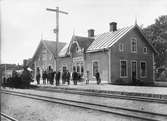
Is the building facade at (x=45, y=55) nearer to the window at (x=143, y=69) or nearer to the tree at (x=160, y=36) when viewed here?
the window at (x=143, y=69)

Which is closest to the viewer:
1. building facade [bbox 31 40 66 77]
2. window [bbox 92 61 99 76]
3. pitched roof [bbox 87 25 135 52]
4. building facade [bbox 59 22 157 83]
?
building facade [bbox 59 22 157 83]

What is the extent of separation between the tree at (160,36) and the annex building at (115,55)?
7.28m

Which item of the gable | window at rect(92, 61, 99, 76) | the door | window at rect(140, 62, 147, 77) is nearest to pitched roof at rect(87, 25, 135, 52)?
window at rect(92, 61, 99, 76)

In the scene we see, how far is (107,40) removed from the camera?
26922mm

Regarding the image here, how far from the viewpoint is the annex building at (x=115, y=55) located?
25406 millimetres

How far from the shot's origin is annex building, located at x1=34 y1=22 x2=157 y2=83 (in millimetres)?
25406

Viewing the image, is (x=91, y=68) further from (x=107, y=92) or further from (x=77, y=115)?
(x=77, y=115)

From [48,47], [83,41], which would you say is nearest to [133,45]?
[83,41]

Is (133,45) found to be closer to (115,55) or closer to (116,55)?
(116,55)

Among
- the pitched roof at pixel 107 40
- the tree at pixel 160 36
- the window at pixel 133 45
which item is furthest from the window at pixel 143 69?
the tree at pixel 160 36

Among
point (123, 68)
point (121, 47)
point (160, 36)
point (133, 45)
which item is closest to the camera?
point (121, 47)

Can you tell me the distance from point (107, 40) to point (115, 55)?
7.24 ft

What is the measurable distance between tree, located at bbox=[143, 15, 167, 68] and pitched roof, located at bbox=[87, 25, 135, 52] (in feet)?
33.9

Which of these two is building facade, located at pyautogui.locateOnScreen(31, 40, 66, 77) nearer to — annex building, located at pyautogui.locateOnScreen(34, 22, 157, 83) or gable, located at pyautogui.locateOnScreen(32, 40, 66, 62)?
gable, located at pyautogui.locateOnScreen(32, 40, 66, 62)
